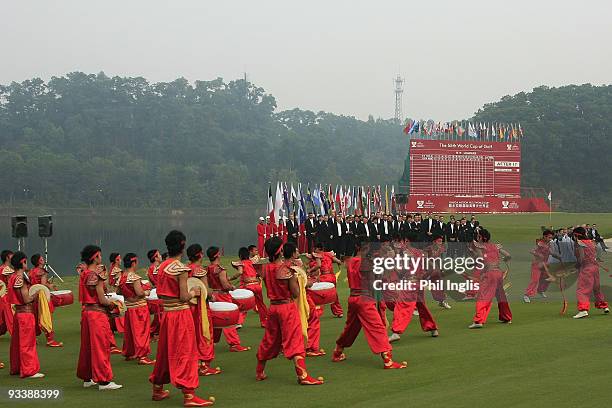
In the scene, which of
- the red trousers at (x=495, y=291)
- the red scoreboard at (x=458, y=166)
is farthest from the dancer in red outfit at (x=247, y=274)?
the red scoreboard at (x=458, y=166)

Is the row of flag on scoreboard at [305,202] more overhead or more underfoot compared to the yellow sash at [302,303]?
more overhead

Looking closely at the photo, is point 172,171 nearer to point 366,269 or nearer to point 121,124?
point 121,124

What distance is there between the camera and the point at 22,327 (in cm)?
1097

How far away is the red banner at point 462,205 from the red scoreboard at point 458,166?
1.16ft

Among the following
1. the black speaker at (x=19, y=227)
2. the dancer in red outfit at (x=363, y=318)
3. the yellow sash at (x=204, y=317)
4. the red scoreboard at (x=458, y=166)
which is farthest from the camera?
the red scoreboard at (x=458, y=166)

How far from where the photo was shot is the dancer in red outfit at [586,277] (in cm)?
1437

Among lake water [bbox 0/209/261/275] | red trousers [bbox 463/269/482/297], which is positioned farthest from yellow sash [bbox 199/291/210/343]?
lake water [bbox 0/209/261/275]

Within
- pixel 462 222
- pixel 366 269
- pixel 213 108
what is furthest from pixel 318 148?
pixel 366 269

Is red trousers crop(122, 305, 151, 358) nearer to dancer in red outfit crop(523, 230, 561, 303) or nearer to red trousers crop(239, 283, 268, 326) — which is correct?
red trousers crop(239, 283, 268, 326)

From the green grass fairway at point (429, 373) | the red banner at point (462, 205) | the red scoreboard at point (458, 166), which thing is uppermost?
the red scoreboard at point (458, 166)

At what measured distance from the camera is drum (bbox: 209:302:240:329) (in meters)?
11.5

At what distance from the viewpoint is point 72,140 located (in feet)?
373

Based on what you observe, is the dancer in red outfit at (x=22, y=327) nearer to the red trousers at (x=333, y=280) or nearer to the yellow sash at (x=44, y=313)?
the yellow sash at (x=44, y=313)

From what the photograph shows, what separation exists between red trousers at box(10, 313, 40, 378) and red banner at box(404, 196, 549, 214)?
3875 cm
